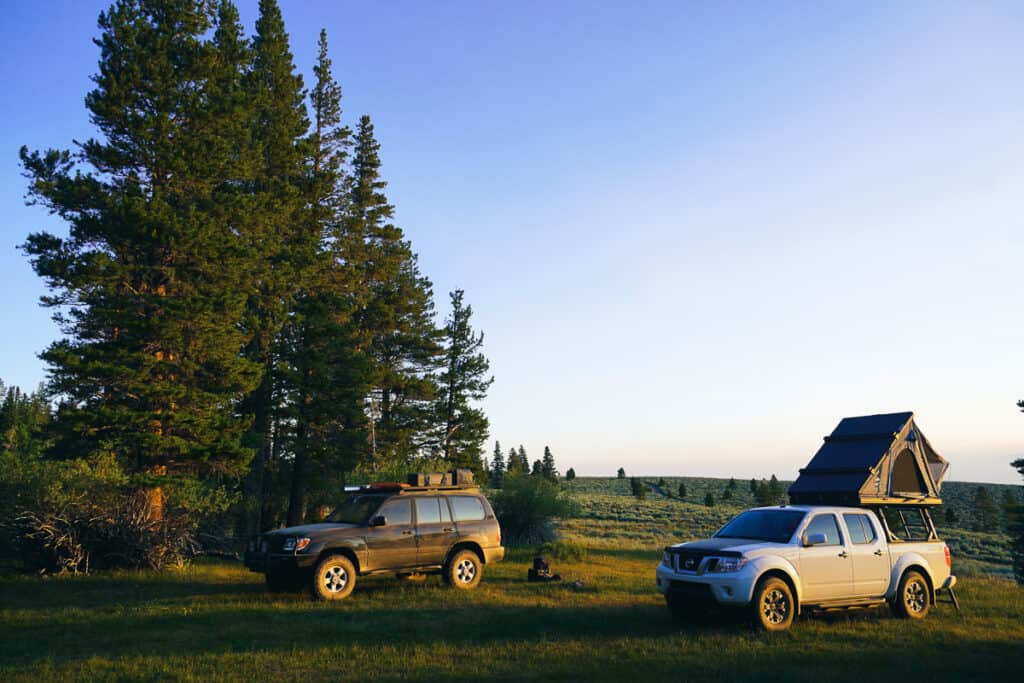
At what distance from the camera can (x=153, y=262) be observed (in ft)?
68.3

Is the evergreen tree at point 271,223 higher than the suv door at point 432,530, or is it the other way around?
the evergreen tree at point 271,223

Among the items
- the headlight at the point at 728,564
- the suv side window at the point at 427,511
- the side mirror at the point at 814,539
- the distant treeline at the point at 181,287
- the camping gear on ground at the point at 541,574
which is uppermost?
the distant treeline at the point at 181,287

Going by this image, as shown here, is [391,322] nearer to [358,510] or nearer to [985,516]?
[358,510]

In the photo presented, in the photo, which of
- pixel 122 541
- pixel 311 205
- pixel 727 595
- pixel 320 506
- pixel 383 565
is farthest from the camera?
pixel 311 205

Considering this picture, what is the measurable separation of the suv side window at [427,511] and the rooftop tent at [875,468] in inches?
313

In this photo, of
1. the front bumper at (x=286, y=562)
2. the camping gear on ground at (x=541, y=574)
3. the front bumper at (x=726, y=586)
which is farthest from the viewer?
the camping gear on ground at (x=541, y=574)

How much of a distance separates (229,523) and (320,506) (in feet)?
13.1

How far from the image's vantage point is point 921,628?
1166cm

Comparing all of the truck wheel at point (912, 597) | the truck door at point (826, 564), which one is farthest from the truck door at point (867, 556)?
the truck wheel at point (912, 597)

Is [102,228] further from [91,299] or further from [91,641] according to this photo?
[91,641]

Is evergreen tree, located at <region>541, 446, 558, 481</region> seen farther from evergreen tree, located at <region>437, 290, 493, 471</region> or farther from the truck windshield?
the truck windshield

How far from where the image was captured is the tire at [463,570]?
15.3 m

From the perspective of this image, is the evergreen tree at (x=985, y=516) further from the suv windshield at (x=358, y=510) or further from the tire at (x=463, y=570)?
the suv windshield at (x=358, y=510)

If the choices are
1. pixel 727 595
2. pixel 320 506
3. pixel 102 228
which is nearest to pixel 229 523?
pixel 320 506
